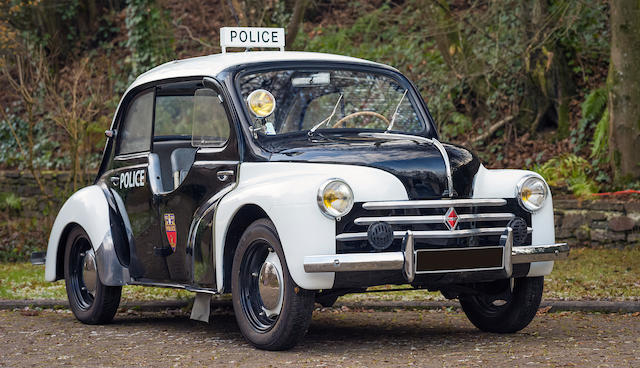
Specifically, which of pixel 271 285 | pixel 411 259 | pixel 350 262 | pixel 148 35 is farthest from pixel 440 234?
pixel 148 35

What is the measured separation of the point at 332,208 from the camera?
5.98 metres

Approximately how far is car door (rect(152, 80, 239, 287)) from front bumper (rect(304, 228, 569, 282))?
47.2 inches

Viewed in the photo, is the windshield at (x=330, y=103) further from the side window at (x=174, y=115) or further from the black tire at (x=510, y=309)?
the black tire at (x=510, y=309)

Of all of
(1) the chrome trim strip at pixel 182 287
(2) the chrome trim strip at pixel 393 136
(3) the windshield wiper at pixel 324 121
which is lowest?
(1) the chrome trim strip at pixel 182 287

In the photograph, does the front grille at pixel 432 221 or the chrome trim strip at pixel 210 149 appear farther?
the chrome trim strip at pixel 210 149

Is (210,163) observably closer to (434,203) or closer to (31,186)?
(434,203)

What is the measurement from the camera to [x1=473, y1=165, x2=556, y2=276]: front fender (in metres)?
6.51

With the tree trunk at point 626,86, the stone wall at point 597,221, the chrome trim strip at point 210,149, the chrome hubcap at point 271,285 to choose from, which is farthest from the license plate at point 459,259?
the tree trunk at point 626,86

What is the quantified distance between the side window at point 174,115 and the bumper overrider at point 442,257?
2293 millimetres

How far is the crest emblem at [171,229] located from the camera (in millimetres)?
7383

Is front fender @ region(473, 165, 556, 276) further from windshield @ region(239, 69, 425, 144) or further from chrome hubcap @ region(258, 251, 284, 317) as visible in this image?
chrome hubcap @ region(258, 251, 284, 317)

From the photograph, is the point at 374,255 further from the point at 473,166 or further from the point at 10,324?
the point at 10,324

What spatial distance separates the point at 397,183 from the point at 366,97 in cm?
158

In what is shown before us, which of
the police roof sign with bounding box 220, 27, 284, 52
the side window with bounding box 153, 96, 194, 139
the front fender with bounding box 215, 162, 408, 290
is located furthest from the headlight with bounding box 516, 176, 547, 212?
the side window with bounding box 153, 96, 194, 139
